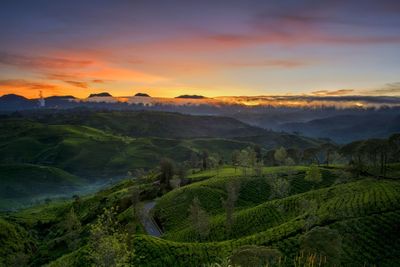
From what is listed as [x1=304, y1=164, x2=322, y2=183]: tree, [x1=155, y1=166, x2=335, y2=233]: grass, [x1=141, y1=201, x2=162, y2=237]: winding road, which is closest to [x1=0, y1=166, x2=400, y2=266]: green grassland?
[x1=155, y1=166, x2=335, y2=233]: grass

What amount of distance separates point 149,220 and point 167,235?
26127 mm

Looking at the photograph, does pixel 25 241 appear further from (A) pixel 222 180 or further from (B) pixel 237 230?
(B) pixel 237 230

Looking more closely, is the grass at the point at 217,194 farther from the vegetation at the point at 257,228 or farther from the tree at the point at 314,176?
the tree at the point at 314,176

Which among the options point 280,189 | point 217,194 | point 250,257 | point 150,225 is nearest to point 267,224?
point 280,189

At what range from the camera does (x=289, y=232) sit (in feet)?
337

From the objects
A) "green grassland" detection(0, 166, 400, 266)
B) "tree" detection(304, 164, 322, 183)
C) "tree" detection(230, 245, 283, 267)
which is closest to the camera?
"tree" detection(230, 245, 283, 267)

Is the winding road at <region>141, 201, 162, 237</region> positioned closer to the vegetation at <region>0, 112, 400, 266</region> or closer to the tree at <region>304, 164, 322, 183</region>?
the vegetation at <region>0, 112, 400, 266</region>

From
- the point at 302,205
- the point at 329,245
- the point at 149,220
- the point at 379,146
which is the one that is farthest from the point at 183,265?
the point at 379,146

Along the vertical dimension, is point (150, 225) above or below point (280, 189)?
below

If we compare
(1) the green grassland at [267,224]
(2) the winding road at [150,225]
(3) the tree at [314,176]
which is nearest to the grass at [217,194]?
(1) the green grassland at [267,224]

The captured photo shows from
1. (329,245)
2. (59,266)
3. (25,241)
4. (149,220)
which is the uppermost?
(329,245)

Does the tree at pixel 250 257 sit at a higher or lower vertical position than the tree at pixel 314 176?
higher

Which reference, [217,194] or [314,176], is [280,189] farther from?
[217,194]

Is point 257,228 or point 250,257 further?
point 257,228
